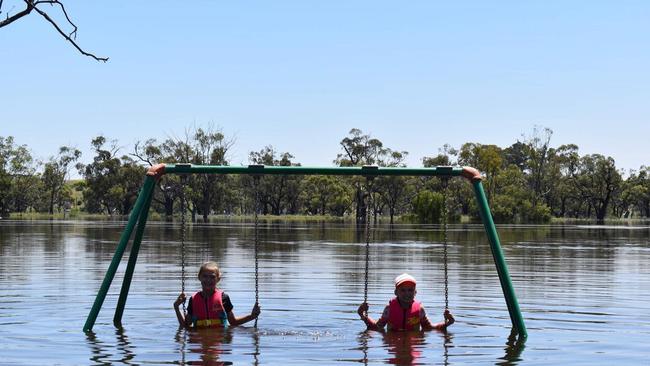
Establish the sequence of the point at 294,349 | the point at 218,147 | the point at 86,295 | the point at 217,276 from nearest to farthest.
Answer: the point at 294,349, the point at 217,276, the point at 86,295, the point at 218,147

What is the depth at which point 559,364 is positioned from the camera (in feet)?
42.6

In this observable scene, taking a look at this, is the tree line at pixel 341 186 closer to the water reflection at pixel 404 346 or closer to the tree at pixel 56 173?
the tree at pixel 56 173

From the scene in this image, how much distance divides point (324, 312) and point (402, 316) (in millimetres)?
3702

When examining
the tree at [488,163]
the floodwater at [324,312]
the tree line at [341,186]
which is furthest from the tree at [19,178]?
the floodwater at [324,312]

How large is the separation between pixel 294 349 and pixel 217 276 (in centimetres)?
176

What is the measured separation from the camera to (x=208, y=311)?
1563 centimetres

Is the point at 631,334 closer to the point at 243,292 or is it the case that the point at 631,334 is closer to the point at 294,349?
the point at 294,349

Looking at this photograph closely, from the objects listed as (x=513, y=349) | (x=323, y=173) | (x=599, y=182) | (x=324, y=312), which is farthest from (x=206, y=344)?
(x=599, y=182)

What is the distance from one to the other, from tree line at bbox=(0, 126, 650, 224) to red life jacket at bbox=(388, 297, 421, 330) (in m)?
105

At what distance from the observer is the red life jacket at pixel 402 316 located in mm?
→ 15273

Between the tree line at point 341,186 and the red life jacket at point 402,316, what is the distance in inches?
4121

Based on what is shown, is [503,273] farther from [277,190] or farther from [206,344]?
[277,190]

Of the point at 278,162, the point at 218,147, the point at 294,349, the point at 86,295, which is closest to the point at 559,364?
the point at 294,349

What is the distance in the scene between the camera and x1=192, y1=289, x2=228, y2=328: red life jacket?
15539 millimetres
